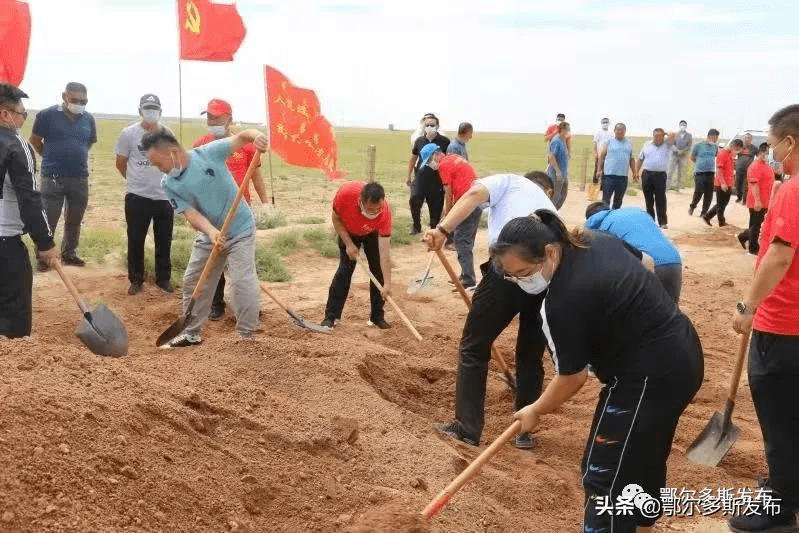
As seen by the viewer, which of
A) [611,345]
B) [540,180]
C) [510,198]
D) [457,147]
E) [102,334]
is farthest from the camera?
[457,147]

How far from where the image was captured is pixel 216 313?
766 cm

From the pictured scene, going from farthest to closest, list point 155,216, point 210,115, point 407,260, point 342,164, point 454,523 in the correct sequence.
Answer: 1. point 342,164
2. point 407,260
3. point 155,216
4. point 210,115
5. point 454,523

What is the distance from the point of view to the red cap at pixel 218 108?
737 centimetres

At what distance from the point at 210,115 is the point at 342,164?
28.6 meters

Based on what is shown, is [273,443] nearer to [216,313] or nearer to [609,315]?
[609,315]

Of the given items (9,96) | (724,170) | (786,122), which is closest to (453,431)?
(786,122)

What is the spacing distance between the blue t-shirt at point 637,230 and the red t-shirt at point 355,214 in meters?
2.52

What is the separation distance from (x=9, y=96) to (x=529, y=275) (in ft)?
12.0

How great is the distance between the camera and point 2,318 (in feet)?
16.8

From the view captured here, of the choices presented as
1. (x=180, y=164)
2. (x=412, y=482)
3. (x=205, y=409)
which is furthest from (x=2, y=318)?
(x=412, y=482)

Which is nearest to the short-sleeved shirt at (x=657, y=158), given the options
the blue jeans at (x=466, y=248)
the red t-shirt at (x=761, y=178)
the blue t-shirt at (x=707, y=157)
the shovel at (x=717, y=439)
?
the red t-shirt at (x=761, y=178)

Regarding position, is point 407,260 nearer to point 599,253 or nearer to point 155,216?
point 155,216

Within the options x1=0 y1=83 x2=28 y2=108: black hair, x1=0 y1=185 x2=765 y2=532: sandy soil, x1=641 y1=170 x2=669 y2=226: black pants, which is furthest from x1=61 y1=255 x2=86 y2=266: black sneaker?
x1=641 y1=170 x2=669 y2=226: black pants

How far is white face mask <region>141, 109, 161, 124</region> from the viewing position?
773 cm
